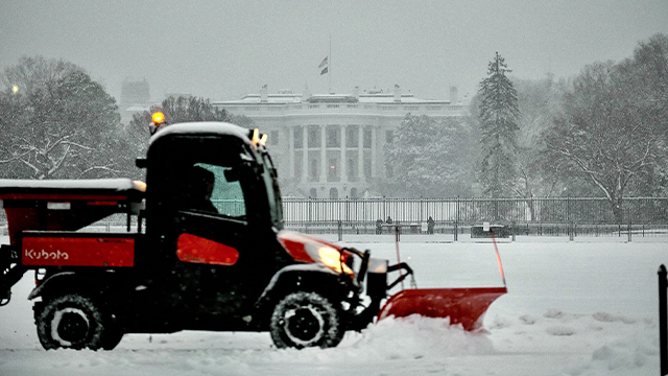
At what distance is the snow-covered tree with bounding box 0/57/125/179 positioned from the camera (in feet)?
145

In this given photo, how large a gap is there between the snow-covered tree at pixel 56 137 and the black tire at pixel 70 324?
35.4m

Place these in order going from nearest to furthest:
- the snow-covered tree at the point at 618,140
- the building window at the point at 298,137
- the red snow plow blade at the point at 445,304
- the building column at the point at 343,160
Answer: the red snow plow blade at the point at 445,304 < the snow-covered tree at the point at 618,140 < the building column at the point at 343,160 < the building window at the point at 298,137

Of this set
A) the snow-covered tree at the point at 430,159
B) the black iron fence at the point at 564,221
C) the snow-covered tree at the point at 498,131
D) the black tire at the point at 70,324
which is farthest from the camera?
the snow-covered tree at the point at 430,159

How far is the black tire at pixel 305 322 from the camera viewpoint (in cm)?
912

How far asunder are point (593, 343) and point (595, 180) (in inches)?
1473

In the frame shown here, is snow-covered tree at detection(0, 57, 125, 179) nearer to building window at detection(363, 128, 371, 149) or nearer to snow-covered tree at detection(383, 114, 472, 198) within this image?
snow-covered tree at detection(383, 114, 472, 198)

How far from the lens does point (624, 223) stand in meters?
40.9

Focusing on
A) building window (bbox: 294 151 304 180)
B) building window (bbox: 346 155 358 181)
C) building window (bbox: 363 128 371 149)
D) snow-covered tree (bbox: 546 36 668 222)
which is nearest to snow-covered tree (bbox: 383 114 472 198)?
snow-covered tree (bbox: 546 36 668 222)

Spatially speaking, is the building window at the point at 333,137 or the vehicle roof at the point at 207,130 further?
the building window at the point at 333,137

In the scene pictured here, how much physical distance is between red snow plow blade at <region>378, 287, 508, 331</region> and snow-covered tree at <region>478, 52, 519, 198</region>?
47.0m

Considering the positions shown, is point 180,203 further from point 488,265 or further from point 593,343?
point 488,265

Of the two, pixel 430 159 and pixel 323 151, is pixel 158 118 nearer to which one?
pixel 430 159

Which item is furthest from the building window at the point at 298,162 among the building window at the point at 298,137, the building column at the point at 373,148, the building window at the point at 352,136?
the building column at the point at 373,148

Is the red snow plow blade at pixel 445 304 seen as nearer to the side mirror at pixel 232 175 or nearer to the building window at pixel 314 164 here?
the side mirror at pixel 232 175
